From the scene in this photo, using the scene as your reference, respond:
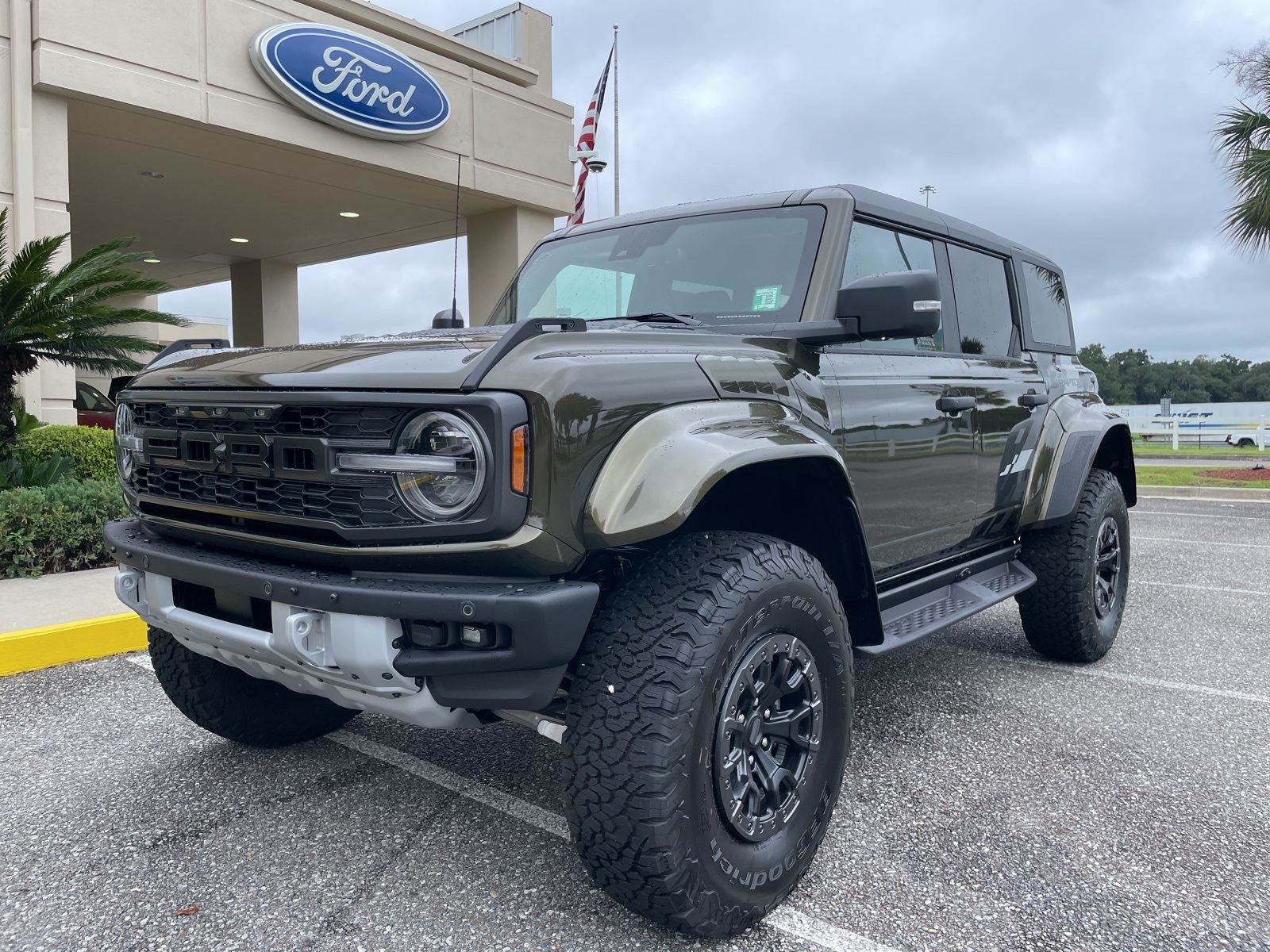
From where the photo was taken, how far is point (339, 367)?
2.12 m

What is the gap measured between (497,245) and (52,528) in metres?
8.27

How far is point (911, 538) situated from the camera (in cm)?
330

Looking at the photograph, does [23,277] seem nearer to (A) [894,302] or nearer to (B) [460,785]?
(B) [460,785]

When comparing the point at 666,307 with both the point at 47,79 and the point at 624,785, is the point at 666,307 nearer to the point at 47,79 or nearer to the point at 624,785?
the point at 624,785

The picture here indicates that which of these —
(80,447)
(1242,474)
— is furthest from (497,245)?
(1242,474)

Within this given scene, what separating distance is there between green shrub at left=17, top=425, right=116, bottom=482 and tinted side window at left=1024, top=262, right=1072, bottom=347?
6.62 m

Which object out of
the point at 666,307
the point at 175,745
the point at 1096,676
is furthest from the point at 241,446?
the point at 1096,676

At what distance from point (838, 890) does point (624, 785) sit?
0.81 m

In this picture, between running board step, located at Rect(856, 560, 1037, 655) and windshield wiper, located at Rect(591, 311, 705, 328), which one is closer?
windshield wiper, located at Rect(591, 311, 705, 328)

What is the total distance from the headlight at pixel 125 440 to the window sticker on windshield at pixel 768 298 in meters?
1.84

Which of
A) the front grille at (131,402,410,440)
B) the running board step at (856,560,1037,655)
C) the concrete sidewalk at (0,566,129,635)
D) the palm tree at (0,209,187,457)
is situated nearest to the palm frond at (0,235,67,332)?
the palm tree at (0,209,187,457)

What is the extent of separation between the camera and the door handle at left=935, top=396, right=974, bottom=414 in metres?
3.38

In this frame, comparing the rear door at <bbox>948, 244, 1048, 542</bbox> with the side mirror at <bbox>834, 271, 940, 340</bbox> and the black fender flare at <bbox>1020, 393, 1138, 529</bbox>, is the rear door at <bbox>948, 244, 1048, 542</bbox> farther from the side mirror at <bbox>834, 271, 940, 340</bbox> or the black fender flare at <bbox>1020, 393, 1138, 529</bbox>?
the side mirror at <bbox>834, 271, 940, 340</bbox>

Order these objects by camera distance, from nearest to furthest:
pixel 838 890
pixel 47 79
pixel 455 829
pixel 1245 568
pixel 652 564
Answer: pixel 652 564
pixel 838 890
pixel 455 829
pixel 1245 568
pixel 47 79
